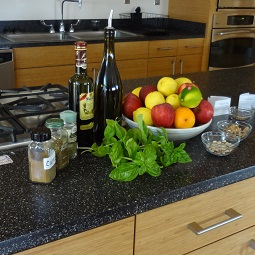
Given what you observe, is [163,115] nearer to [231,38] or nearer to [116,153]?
[116,153]

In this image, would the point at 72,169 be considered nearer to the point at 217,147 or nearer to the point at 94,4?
the point at 217,147

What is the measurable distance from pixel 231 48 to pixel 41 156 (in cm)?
338

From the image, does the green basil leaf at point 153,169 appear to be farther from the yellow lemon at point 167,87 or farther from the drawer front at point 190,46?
the drawer front at point 190,46

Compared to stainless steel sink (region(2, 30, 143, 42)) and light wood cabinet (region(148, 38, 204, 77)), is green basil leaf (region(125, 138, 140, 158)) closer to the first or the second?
stainless steel sink (region(2, 30, 143, 42))

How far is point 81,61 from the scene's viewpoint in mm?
979

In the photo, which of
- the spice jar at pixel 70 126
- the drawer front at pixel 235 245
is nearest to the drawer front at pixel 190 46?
the drawer front at pixel 235 245

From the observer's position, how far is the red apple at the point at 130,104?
1165 millimetres

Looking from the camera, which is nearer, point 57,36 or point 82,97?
point 82,97

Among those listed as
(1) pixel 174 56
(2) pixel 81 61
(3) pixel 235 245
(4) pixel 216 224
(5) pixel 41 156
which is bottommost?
(3) pixel 235 245

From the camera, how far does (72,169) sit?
97 centimetres

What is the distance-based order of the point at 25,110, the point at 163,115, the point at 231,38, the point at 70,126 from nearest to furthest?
1. the point at 70,126
2. the point at 163,115
3. the point at 25,110
4. the point at 231,38

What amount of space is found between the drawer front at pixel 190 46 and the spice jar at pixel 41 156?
2.80 metres

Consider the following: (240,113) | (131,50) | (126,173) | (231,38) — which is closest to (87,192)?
(126,173)

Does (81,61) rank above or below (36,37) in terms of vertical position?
above
